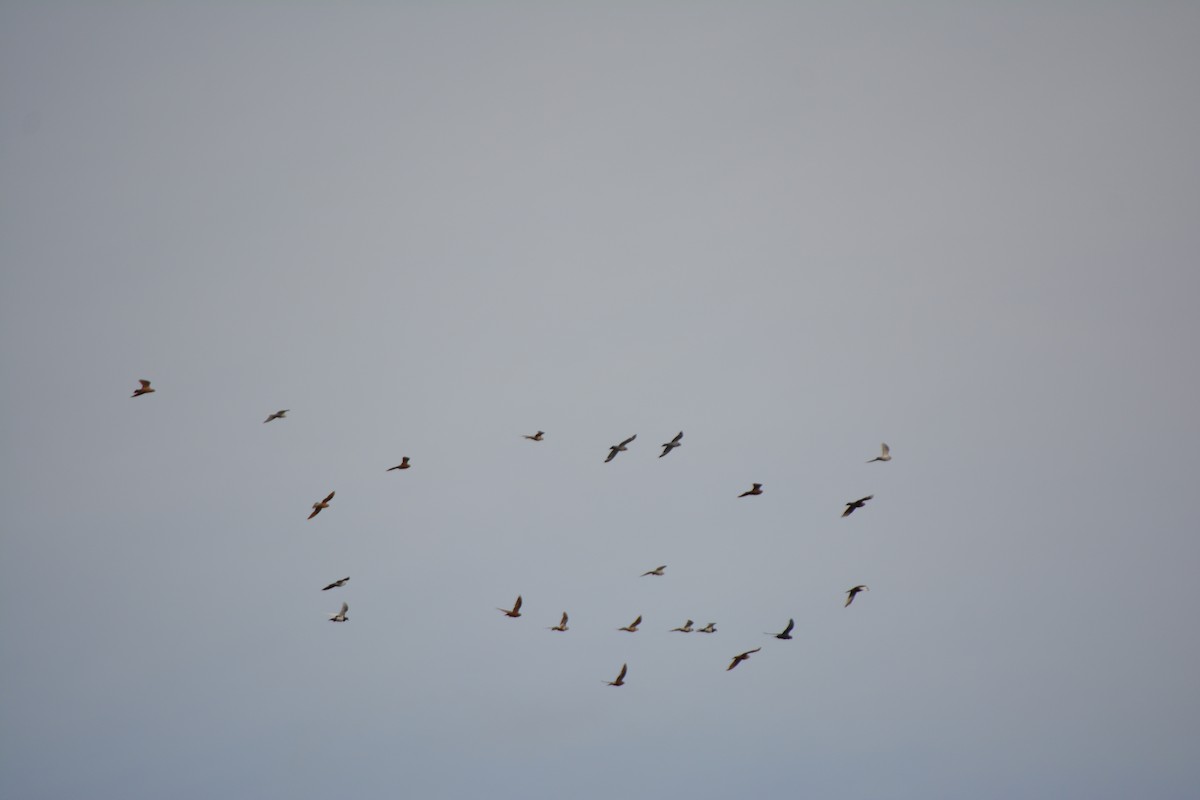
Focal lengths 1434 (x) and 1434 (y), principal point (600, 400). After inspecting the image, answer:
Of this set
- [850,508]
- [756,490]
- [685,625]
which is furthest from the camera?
[685,625]

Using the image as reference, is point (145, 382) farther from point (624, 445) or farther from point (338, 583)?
point (624, 445)

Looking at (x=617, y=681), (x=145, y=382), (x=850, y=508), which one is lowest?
(x=617, y=681)

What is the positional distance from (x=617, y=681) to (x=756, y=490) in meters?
17.6

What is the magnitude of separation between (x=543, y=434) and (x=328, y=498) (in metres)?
17.1

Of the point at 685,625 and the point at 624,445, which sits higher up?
the point at 624,445

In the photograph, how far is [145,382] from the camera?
91.2 metres

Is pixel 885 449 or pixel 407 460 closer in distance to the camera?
pixel 885 449

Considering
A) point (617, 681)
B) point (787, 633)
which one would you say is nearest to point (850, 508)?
point (787, 633)

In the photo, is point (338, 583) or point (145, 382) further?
point (338, 583)

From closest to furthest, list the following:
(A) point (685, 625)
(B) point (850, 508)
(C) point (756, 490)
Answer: (B) point (850, 508)
(C) point (756, 490)
(A) point (685, 625)

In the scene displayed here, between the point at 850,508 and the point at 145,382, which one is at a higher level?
the point at 145,382

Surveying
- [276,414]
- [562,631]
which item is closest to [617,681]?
[562,631]

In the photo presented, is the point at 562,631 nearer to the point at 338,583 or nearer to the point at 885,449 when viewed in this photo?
the point at 338,583

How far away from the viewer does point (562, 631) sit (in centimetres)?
10306
